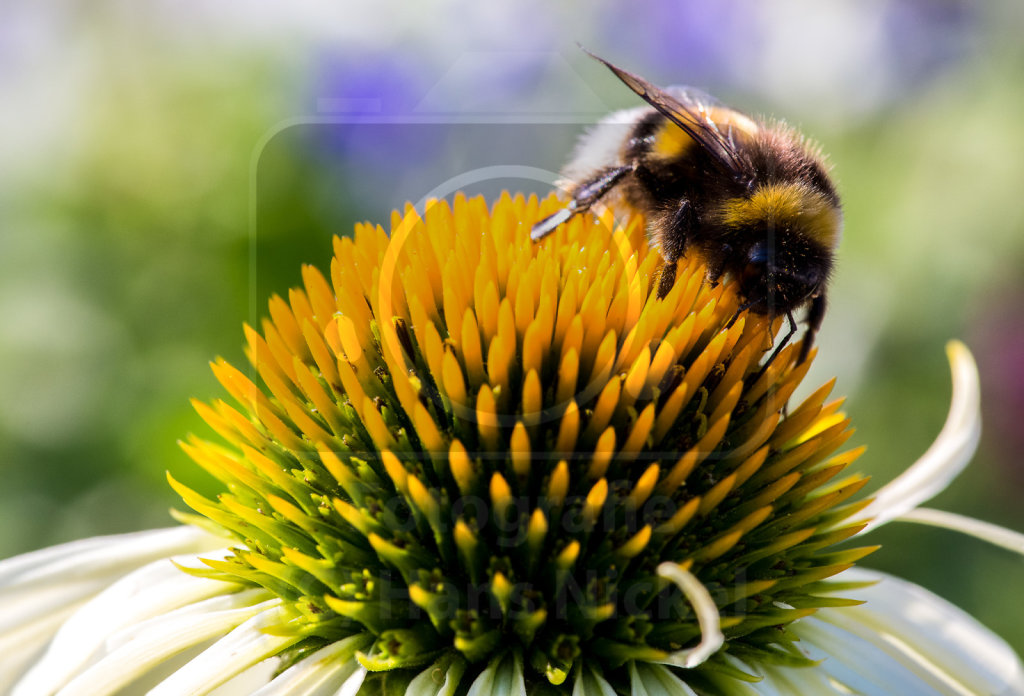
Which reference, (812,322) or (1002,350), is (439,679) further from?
(1002,350)

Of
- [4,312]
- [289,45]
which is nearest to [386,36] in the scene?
[289,45]

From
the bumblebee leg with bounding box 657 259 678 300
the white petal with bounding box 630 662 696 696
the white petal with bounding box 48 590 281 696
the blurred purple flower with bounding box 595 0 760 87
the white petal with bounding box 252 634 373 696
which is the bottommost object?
the white petal with bounding box 630 662 696 696

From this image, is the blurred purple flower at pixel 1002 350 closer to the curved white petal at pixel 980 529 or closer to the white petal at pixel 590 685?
the curved white petal at pixel 980 529

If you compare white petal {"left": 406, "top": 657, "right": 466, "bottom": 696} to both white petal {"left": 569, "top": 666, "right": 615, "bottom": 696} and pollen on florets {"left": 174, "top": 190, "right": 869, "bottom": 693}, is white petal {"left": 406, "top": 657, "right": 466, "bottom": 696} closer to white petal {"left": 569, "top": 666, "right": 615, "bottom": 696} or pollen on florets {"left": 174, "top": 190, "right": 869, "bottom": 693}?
pollen on florets {"left": 174, "top": 190, "right": 869, "bottom": 693}

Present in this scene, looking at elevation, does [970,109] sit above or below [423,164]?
below

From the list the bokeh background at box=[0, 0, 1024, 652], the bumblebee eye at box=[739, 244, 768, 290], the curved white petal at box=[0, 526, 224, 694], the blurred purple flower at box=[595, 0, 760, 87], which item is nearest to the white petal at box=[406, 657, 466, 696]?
the curved white petal at box=[0, 526, 224, 694]

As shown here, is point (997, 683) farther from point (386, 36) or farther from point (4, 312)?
point (4, 312)
